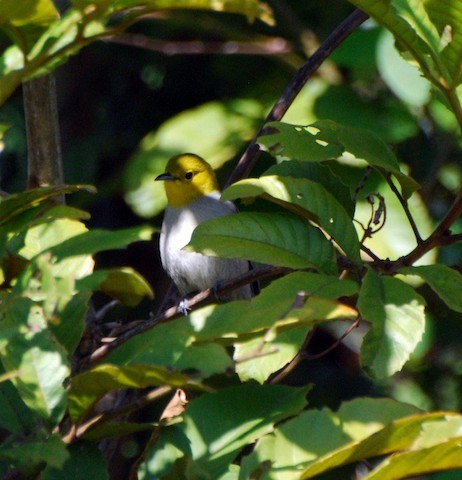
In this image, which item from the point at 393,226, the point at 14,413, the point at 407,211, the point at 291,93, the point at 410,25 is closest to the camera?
the point at 14,413

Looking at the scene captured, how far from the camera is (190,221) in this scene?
126 inches

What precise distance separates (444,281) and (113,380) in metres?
0.54

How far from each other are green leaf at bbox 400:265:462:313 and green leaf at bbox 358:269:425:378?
0.05 metres

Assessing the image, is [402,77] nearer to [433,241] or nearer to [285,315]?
[433,241]

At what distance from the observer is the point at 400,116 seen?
306 cm

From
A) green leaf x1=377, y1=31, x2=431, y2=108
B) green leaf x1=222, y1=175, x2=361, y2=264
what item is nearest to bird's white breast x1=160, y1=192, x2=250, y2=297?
green leaf x1=377, y1=31, x2=431, y2=108

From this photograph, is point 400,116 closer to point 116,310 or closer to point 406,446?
point 116,310

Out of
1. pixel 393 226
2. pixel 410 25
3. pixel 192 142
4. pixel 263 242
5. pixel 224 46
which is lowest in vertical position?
pixel 393 226

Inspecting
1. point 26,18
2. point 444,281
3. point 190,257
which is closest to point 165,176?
point 190,257

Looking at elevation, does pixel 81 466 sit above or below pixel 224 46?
below

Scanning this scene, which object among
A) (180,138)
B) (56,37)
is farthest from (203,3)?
(180,138)

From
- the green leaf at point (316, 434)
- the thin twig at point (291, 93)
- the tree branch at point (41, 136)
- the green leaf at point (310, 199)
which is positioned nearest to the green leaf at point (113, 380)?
the green leaf at point (316, 434)

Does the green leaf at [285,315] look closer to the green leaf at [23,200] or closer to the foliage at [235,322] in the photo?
the foliage at [235,322]

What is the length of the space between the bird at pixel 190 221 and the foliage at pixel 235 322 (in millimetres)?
1333
